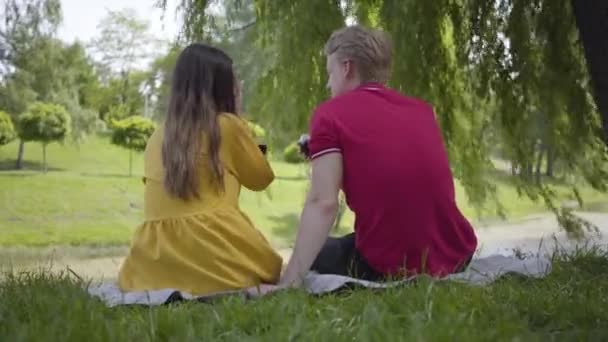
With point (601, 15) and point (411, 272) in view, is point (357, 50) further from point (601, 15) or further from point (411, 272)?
point (601, 15)

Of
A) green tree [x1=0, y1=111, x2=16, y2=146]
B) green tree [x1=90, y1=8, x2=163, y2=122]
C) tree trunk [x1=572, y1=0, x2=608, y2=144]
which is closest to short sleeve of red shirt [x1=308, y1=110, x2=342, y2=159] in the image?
tree trunk [x1=572, y1=0, x2=608, y2=144]

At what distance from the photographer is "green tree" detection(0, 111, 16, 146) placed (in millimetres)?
7705

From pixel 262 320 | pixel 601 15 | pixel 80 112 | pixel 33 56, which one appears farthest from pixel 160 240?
pixel 80 112

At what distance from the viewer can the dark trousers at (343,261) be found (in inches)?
95.5

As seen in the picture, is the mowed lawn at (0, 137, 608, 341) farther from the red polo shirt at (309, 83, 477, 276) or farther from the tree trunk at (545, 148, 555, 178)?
the tree trunk at (545, 148, 555, 178)

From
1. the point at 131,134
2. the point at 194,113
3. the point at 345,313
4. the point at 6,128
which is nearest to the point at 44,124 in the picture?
the point at 6,128

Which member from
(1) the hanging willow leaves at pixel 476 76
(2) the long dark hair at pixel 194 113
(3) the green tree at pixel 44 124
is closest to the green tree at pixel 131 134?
(3) the green tree at pixel 44 124

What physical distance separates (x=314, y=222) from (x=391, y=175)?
28 centimetres

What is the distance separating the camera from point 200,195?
2.38 metres

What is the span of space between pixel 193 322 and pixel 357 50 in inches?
45.7

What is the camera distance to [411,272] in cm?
230

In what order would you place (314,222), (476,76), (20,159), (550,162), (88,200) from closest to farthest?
(314,222) < (476,76) < (550,162) < (20,159) < (88,200)

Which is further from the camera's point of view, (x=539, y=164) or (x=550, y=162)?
(x=539, y=164)

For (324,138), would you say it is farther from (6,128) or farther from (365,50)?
(6,128)
